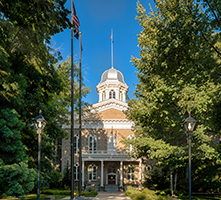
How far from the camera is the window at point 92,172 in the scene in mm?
32719

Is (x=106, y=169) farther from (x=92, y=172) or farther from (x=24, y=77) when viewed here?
(x=24, y=77)

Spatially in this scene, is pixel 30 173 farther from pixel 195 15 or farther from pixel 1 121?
pixel 195 15

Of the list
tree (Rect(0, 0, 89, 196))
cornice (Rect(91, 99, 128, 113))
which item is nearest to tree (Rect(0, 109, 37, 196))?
tree (Rect(0, 0, 89, 196))

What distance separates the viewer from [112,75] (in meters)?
45.3

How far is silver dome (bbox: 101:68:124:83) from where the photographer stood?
148 ft

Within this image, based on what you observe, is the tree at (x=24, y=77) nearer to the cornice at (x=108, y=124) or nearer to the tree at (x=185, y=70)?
the tree at (x=185, y=70)

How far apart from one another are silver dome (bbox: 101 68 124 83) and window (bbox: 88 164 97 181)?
1745 cm

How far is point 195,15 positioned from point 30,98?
10.1 m

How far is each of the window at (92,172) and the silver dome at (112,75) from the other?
1745 centimetres

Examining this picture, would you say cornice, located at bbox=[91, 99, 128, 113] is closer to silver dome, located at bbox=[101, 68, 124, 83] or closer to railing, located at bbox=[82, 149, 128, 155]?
railing, located at bbox=[82, 149, 128, 155]

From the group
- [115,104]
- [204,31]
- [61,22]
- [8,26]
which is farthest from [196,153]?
[115,104]

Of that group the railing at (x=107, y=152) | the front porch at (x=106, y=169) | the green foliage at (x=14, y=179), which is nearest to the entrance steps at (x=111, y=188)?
the front porch at (x=106, y=169)

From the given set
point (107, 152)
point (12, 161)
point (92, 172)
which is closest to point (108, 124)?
point (107, 152)

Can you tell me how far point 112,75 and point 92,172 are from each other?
19.1 metres
